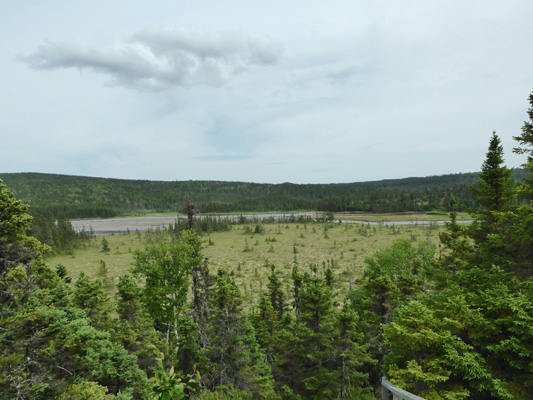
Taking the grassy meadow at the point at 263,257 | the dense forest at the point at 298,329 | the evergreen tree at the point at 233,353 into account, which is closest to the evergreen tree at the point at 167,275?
the dense forest at the point at 298,329

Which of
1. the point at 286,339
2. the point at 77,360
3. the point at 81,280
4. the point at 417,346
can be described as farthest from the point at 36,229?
the point at 417,346

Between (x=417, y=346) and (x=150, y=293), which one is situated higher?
(x=417, y=346)

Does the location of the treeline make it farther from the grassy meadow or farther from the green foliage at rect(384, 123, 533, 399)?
the grassy meadow

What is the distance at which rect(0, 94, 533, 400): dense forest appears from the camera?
7.32 m

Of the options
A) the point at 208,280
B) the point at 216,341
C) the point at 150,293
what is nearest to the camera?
the point at 216,341

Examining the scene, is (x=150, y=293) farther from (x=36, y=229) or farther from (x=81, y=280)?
(x=36, y=229)

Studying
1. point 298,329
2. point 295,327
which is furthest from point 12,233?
point 295,327

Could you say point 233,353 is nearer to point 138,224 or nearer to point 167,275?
point 167,275

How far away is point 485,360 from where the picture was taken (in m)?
7.66

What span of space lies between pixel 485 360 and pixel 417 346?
6.66 ft

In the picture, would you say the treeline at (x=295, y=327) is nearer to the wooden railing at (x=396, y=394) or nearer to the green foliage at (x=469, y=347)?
the green foliage at (x=469, y=347)

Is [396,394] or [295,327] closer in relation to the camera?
[396,394]

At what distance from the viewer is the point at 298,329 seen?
49.8 ft

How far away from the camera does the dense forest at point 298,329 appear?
7.32 m
